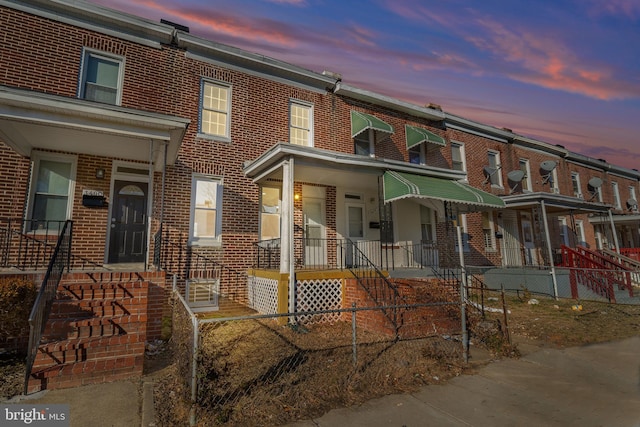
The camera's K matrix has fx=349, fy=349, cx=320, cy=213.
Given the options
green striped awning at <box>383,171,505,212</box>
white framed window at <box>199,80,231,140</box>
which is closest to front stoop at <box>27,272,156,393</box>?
white framed window at <box>199,80,231,140</box>

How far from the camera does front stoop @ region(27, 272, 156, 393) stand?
4928 millimetres

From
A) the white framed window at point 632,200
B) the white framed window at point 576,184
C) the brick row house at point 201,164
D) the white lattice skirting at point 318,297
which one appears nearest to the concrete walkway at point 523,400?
the white lattice skirting at point 318,297

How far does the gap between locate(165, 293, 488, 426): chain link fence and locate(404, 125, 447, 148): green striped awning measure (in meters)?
7.79

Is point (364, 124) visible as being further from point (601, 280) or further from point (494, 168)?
point (601, 280)

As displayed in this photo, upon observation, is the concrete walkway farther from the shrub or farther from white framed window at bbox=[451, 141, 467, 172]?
white framed window at bbox=[451, 141, 467, 172]

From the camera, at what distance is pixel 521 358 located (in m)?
6.57

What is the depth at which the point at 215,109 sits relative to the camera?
10.7m

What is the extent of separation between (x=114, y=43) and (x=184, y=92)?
208 cm

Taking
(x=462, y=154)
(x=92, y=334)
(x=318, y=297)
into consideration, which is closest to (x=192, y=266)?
(x=318, y=297)

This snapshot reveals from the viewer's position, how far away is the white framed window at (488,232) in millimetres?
16125

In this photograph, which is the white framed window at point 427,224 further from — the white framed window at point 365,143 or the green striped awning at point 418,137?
the white framed window at point 365,143

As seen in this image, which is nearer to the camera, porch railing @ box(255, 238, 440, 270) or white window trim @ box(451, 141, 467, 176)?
porch railing @ box(255, 238, 440, 270)

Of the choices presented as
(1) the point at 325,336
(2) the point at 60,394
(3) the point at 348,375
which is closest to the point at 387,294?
(1) the point at 325,336

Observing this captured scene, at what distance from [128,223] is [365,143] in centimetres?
864
